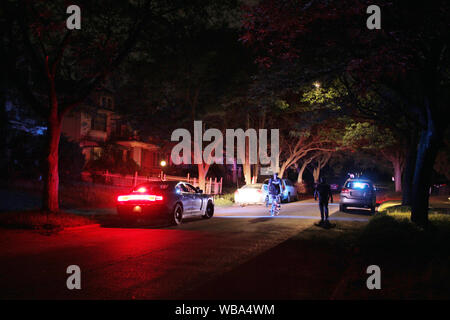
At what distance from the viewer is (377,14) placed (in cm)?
1048

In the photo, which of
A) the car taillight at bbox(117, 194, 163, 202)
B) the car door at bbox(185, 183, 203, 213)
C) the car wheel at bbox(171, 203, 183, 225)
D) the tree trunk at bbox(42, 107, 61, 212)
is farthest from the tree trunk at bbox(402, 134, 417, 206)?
the tree trunk at bbox(42, 107, 61, 212)

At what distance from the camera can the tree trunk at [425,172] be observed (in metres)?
13.3

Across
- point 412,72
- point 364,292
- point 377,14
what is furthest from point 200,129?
point 364,292

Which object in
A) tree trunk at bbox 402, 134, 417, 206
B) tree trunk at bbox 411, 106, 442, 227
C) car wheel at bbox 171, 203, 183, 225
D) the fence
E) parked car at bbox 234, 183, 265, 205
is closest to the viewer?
tree trunk at bbox 411, 106, 442, 227

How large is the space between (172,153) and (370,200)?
92.7ft

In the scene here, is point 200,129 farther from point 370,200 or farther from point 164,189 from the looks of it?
point 164,189

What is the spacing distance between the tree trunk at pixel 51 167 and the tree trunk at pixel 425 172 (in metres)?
12.4

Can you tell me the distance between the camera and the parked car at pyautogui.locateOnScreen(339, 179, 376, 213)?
2175 centimetres

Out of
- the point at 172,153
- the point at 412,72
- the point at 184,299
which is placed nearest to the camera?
the point at 184,299

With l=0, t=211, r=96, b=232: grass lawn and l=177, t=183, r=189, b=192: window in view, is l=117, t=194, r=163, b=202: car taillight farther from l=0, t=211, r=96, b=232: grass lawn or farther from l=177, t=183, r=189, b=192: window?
l=0, t=211, r=96, b=232: grass lawn

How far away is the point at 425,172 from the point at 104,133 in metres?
33.3

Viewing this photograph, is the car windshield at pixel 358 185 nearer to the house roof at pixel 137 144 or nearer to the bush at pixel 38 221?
the bush at pixel 38 221

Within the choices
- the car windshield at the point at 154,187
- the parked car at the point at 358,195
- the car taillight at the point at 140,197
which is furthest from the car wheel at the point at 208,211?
the parked car at the point at 358,195

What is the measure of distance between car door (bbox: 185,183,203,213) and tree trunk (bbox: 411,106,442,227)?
807 centimetres
